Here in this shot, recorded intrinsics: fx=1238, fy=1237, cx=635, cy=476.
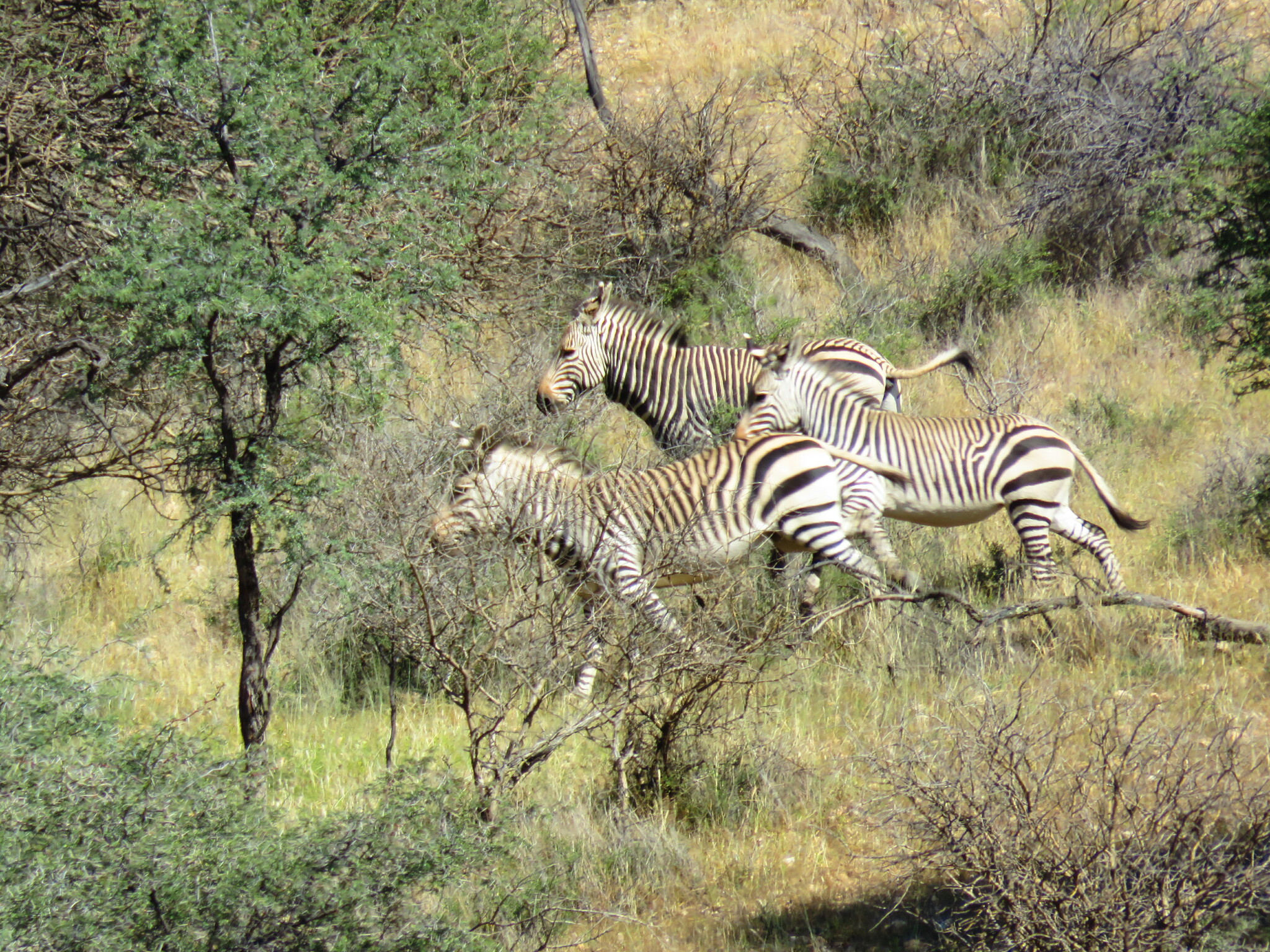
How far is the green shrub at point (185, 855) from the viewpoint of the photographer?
12.0 ft

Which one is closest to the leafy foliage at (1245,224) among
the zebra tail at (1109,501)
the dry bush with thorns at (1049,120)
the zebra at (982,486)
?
the zebra tail at (1109,501)

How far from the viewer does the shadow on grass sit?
4.64m

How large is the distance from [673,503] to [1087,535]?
→ 8.42 feet

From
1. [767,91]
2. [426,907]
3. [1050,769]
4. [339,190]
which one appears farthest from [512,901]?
[767,91]

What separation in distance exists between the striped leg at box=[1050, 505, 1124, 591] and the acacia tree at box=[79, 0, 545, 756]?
401 centimetres

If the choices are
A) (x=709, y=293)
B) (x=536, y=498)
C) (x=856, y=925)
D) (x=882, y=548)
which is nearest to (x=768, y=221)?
(x=709, y=293)

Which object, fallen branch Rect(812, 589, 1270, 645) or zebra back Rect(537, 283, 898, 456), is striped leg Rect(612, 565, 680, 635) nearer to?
fallen branch Rect(812, 589, 1270, 645)

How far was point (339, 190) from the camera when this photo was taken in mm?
5266

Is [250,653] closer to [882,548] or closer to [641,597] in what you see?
[641,597]

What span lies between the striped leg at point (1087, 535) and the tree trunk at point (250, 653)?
4.74m

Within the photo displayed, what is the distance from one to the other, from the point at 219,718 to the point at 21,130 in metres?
3.63

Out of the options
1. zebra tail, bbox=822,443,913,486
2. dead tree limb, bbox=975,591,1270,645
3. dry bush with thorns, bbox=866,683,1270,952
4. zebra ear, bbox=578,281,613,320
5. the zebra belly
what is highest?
zebra ear, bbox=578,281,613,320

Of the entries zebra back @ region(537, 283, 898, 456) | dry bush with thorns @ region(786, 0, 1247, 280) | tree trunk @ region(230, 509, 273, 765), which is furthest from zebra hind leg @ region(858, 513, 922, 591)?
dry bush with thorns @ region(786, 0, 1247, 280)

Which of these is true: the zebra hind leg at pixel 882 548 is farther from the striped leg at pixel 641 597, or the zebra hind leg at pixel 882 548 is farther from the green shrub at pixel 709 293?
the green shrub at pixel 709 293
